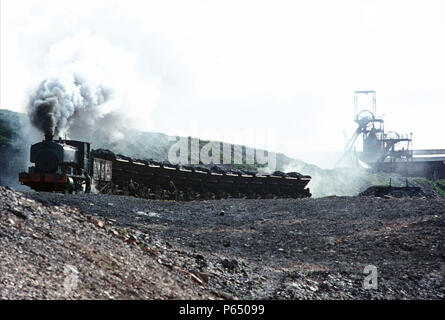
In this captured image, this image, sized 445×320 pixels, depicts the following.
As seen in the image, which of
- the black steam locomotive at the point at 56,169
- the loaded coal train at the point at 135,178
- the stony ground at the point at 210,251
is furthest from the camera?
the loaded coal train at the point at 135,178

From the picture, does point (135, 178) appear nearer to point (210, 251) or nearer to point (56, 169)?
point (56, 169)

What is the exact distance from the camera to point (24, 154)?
41.2 meters

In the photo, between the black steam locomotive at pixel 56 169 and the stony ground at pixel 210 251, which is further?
the black steam locomotive at pixel 56 169

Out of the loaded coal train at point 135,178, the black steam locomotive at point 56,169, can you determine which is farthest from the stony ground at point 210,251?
the loaded coal train at point 135,178

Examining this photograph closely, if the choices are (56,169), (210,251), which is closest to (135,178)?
(56,169)

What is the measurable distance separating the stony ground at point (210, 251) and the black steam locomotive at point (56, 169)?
6.99ft

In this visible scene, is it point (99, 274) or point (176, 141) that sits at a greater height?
point (176, 141)

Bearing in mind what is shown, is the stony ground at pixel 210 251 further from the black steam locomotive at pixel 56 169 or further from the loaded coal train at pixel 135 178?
the loaded coal train at pixel 135 178

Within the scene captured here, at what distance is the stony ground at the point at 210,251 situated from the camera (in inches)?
342

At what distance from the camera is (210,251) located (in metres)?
13.9
